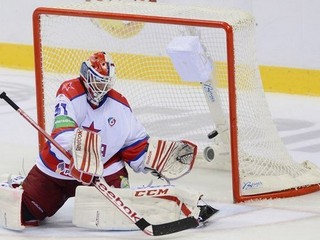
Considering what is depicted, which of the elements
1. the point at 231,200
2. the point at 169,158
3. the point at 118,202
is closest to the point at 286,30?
the point at 231,200

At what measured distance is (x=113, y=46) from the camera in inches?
287

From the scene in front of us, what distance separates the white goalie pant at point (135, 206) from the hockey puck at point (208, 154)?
1.18m

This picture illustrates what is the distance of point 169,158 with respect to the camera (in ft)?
17.3

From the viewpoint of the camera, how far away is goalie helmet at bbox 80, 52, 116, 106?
5098 millimetres

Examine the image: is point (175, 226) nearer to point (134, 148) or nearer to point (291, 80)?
point (134, 148)

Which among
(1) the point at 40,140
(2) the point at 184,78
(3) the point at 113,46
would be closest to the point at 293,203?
(2) the point at 184,78

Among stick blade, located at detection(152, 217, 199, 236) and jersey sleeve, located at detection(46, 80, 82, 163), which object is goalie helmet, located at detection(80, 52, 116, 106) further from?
stick blade, located at detection(152, 217, 199, 236)

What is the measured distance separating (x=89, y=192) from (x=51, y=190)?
23 centimetres

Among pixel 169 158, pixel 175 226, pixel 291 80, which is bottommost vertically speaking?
pixel 175 226

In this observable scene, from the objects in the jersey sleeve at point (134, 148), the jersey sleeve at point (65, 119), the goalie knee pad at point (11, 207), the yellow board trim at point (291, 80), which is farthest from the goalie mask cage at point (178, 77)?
the yellow board trim at point (291, 80)

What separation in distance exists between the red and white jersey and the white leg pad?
0.63 ft

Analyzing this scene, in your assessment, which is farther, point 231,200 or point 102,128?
point 231,200

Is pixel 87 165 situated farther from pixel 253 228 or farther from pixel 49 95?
pixel 49 95

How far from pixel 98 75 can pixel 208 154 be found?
1.30 m
